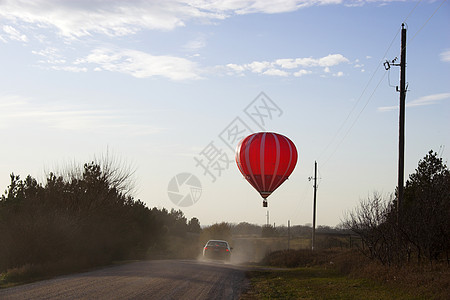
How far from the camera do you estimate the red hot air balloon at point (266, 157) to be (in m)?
26.6

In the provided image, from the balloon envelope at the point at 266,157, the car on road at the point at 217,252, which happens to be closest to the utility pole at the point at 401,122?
the balloon envelope at the point at 266,157

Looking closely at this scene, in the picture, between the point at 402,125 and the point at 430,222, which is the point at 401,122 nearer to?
the point at 402,125

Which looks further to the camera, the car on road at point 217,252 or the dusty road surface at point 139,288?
the car on road at point 217,252

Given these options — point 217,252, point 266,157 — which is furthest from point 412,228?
point 217,252

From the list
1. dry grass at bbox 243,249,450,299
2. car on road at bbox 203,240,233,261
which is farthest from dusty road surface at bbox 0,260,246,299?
car on road at bbox 203,240,233,261

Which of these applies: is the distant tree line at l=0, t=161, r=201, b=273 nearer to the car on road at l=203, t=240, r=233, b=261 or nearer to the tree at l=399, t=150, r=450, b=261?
the car on road at l=203, t=240, r=233, b=261

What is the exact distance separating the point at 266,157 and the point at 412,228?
788 cm

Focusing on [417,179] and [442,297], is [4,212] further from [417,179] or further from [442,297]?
[417,179]

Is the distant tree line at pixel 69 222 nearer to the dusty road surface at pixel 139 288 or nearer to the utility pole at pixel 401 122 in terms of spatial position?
the dusty road surface at pixel 139 288

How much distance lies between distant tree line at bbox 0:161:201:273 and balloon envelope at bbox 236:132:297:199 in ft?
39.7

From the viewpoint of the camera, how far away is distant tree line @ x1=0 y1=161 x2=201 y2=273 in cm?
2895

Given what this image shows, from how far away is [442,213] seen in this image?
72.9 feet

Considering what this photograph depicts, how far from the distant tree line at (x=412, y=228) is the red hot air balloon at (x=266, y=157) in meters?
4.52

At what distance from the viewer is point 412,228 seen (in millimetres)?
22688
